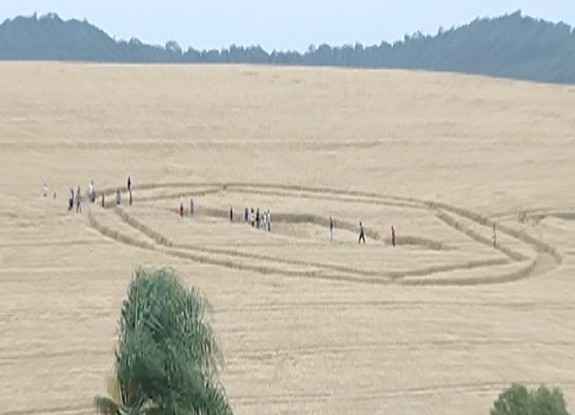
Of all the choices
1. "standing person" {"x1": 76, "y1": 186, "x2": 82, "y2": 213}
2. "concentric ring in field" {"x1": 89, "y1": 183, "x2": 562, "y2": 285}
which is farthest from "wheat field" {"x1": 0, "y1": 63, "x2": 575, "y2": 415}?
"standing person" {"x1": 76, "y1": 186, "x2": 82, "y2": 213}

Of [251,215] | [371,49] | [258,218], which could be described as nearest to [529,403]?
[258,218]

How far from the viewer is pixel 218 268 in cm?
2528

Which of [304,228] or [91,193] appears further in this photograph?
Result: [91,193]

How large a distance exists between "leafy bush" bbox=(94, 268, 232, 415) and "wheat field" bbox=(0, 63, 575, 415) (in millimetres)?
7827

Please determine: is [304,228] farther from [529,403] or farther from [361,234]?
[529,403]

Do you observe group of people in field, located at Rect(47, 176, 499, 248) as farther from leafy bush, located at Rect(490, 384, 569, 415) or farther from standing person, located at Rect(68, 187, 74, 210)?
leafy bush, located at Rect(490, 384, 569, 415)

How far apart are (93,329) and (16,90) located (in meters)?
22.9

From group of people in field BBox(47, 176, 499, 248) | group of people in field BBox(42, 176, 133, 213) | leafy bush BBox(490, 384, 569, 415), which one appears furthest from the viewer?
group of people in field BBox(42, 176, 133, 213)

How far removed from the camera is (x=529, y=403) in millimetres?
12758

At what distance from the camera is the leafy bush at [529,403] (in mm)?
12672

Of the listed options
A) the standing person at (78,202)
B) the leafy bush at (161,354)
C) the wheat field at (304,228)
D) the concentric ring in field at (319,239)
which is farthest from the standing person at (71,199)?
the leafy bush at (161,354)

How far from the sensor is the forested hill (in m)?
118

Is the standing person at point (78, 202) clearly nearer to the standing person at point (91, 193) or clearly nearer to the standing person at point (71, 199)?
the standing person at point (71, 199)

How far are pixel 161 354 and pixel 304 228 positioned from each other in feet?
71.7
